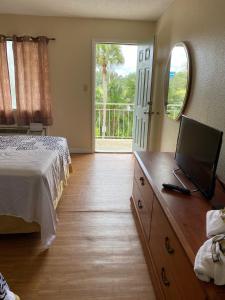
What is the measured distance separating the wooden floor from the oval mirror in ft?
4.23

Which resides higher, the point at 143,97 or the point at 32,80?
the point at 32,80

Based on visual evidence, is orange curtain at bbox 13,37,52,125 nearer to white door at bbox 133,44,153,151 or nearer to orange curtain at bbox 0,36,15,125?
orange curtain at bbox 0,36,15,125

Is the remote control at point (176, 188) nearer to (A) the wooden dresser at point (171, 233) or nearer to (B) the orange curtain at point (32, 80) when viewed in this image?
(A) the wooden dresser at point (171, 233)

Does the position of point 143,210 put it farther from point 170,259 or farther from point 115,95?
point 115,95

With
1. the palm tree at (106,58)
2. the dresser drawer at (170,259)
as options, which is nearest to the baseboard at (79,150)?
the palm tree at (106,58)

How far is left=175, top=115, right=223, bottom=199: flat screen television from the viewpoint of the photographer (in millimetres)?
1359

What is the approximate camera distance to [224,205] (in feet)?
4.46

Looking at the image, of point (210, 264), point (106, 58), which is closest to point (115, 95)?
point (106, 58)

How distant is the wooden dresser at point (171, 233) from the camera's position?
102 centimetres

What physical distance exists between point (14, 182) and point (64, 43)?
3.03 m

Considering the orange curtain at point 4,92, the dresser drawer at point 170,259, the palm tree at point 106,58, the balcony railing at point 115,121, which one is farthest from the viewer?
the balcony railing at point 115,121

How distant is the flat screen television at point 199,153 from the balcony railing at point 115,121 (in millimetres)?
3763

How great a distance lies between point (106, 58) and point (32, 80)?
2121 mm

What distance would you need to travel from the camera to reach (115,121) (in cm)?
575
